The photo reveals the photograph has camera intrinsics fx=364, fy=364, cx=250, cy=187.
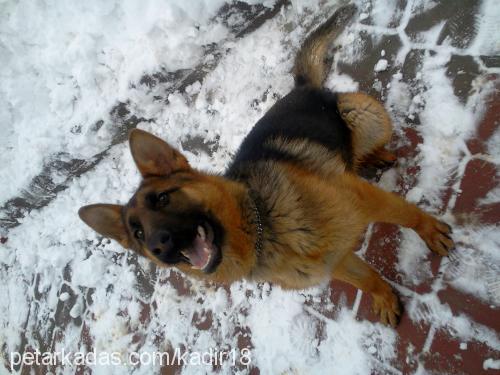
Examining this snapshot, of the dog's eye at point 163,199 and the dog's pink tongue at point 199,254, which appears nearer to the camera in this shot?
the dog's pink tongue at point 199,254

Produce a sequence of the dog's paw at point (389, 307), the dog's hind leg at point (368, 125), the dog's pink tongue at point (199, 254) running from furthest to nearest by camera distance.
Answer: the dog's hind leg at point (368, 125) < the dog's paw at point (389, 307) < the dog's pink tongue at point (199, 254)

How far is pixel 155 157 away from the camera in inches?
97.3

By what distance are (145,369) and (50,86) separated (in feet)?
12.4

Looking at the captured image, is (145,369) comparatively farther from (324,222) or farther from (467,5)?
(467,5)

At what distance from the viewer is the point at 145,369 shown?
4.05 meters

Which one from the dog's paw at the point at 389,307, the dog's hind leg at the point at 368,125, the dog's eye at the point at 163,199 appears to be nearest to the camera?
the dog's eye at the point at 163,199

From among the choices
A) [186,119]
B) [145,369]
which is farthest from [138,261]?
[186,119]

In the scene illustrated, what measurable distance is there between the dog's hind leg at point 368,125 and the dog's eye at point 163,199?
5.50 feet

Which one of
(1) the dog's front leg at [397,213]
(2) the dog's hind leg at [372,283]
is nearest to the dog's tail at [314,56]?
(1) the dog's front leg at [397,213]

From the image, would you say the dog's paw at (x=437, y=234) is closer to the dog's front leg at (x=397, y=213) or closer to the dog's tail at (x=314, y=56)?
the dog's front leg at (x=397, y=213)

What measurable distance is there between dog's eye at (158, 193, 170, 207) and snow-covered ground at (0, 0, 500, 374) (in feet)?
5.39

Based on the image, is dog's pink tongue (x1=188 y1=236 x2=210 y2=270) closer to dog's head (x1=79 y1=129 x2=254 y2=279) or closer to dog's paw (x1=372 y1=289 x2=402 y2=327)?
dog's head (x1=79 y1=129 x2=254 y2=279)

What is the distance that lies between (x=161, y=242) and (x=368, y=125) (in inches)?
75.7

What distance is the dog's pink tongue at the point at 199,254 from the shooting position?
2.22m
